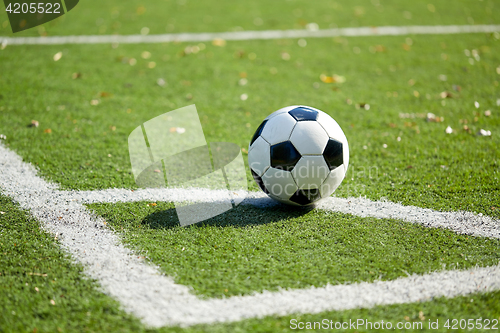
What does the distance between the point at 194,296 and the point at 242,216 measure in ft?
3.13

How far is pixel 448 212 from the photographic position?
10.9 feet

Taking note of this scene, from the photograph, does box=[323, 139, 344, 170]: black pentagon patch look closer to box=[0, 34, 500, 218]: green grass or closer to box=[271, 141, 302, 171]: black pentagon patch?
box=[271, 141, 302, 171]: black pentagon patch

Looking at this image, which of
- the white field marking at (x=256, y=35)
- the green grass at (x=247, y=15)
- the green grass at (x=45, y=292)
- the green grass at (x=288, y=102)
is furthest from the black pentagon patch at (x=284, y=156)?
the green grass at (x=247, y=15)

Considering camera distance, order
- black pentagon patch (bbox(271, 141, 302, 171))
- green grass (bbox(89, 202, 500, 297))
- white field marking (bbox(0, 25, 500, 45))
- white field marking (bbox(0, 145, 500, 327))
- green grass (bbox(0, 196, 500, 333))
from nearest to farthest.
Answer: green grass (bbox(0, 196, 500, 333)) → white field marking (bbox(0, 145, 500, 327)) → green grass (bbox(89, 202, 500, 297)) → black pentagon patch (bbox(271, 141, 302, 171)) → white field marking (bbox(0, 25, 500, 45))

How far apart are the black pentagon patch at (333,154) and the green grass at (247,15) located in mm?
5987

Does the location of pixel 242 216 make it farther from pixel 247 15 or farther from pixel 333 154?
pixel 247 15

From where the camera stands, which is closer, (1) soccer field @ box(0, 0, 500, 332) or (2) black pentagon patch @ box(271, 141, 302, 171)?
(1) soccer field @ box(0, 0, 500, 332)

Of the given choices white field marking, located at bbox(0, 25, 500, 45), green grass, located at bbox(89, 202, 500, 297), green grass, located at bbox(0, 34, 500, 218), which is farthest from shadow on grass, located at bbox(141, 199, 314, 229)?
white field marking, located at bbox(0, 25, 500, 45)

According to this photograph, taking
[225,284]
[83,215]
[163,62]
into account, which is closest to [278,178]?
[225,284]

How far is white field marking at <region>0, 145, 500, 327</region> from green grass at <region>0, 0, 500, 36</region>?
243 inches

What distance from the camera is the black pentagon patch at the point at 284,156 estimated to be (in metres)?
3.05

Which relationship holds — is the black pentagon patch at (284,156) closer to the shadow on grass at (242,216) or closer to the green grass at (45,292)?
the shadow on grass at (242,216)

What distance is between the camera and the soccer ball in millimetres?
3062

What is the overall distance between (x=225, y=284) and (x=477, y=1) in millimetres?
10589
